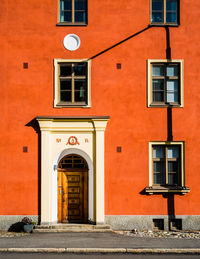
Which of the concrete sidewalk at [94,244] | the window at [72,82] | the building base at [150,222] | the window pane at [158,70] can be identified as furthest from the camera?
the window pane at [158,70]

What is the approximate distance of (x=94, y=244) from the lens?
1309cm

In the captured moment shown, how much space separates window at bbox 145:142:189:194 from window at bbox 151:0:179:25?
4.88 m

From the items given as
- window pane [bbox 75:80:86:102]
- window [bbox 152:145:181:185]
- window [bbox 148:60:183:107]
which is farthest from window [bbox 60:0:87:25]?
window [bbox 152:145:181:185]

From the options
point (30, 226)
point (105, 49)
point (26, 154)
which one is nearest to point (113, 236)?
point (30, 226)

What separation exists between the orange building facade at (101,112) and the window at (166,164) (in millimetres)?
39

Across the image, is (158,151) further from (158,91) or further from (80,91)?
(80,91)

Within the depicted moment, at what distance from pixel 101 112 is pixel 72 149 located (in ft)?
5.99

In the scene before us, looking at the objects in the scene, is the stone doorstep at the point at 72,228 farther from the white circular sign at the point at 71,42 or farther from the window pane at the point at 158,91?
the white circular sign at the point at 71,42

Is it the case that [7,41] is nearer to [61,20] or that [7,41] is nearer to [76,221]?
[61,20]

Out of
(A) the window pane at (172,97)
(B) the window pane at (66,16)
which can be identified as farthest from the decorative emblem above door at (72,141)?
(B) the window pane at (66,16)

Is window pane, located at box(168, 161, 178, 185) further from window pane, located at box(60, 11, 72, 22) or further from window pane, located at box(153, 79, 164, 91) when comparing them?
window pane, located at box(60, 11, 72, 22)

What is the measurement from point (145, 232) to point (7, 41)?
9058 mm

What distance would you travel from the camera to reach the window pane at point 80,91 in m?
16.3

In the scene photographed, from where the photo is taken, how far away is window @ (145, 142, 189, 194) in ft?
53.0
